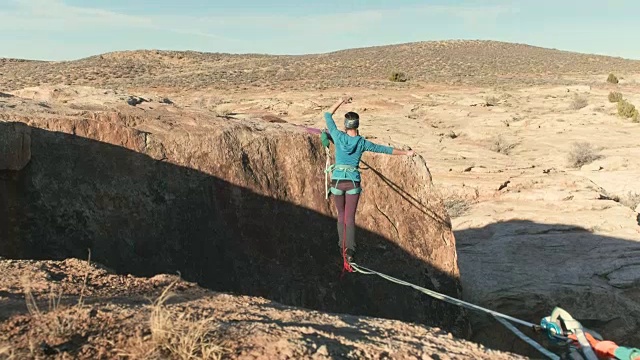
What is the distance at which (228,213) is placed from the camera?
267 inches

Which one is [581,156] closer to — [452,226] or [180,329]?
[452,226]

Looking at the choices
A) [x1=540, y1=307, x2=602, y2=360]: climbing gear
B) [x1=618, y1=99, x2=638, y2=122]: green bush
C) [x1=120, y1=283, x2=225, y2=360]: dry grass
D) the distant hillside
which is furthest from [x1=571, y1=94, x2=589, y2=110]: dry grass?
[x1=120, y1=283, x2=225, y2=360]: dry grass

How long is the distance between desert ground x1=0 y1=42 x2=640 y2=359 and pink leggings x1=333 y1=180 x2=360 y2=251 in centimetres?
97

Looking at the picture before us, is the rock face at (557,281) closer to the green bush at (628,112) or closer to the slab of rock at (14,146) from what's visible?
the slab of rock at (14,146)

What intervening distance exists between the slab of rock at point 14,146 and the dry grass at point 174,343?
A: 3546 mm

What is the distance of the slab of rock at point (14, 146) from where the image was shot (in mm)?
5758

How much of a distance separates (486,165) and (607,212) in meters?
4.24

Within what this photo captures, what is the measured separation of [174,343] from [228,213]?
3.85m

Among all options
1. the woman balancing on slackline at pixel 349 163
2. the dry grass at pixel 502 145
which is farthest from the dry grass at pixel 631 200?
the woman balancing on slackline at pixel 349 163

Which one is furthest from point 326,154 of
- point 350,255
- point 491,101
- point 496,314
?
point 491,101

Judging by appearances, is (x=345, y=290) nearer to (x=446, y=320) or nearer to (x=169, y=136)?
(x=446, y=320)

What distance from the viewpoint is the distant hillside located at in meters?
38.1

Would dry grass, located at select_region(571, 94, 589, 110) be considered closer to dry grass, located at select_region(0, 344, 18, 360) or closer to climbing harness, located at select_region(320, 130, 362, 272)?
climbing harness, located at select_region(320, 130, 362, 272)

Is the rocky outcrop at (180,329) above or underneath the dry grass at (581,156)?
above
